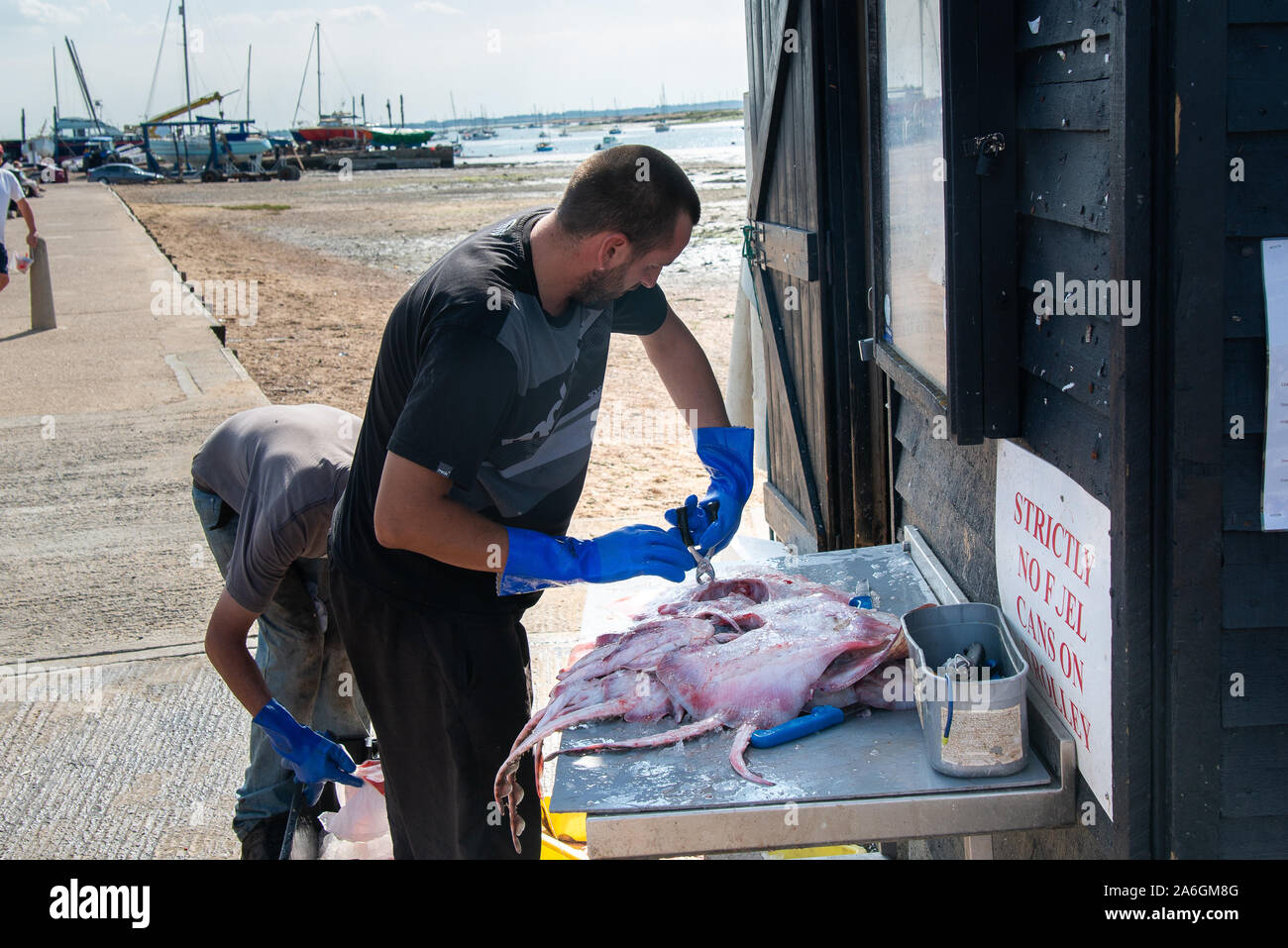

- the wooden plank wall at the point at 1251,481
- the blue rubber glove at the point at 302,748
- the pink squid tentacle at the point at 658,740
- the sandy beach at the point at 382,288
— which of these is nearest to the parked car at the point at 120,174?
the sandy beach at the point at 382,288

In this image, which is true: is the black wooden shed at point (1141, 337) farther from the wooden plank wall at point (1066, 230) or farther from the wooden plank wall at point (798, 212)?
the wooden plank wall at point (798, 212)

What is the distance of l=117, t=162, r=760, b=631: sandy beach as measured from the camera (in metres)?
7.81

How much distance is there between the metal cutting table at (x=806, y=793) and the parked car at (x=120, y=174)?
6771cm

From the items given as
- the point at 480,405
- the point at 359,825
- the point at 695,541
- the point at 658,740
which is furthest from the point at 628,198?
the point at 359,825

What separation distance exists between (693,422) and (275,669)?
5.31 ft

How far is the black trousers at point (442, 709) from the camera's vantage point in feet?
9.45

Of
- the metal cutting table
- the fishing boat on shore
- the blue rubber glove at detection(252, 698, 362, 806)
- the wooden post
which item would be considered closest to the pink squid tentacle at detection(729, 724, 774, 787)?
the metal cutting table

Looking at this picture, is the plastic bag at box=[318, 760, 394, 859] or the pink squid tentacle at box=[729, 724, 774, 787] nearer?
the pink squid tentacle at box=[729, 724, 774, 787]

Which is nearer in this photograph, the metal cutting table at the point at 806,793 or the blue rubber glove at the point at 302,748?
the metal cutting table at the point at 806,793

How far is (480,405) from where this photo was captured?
7.92ft

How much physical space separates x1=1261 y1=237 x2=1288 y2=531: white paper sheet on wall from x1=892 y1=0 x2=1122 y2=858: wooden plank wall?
0.23 metres

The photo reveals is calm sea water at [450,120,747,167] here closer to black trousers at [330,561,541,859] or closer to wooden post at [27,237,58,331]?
wooden post at [27,237,58,331]

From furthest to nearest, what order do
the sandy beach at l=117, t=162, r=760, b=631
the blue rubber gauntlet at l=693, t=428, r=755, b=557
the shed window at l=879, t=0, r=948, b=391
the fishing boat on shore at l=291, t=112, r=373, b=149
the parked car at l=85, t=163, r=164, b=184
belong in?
the fishing boat on shore at l=291, t=112, r=373, b=149 → the parked car at l=85, t=163, r=164, b=184 → the sandy beach at l=117, t=162, r=760, b=631 → the blue rubber gauntlet at l=693, t=428, r=755, b=557 → the shed window at l=879, t=0, r=948, b=391
